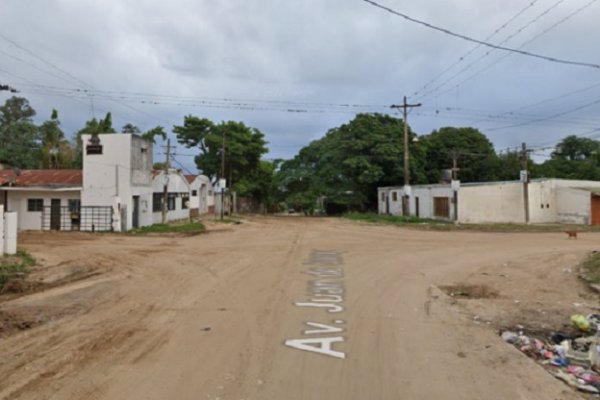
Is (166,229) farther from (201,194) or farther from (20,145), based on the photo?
(20,145)

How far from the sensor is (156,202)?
34.6m

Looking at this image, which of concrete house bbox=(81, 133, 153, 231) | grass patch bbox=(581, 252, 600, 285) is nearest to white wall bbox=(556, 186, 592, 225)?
grass patch bbox=(581, 252, 600, 285)

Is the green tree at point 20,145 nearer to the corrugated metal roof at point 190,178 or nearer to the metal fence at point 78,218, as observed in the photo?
the corrugated metal roof at point 190,178

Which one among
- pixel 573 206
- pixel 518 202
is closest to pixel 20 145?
pixel 518 202

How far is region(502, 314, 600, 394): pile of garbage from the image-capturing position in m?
5.37

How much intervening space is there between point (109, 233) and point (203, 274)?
1673cm

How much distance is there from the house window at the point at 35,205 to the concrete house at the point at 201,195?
17.0 m

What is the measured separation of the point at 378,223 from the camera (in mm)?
35875

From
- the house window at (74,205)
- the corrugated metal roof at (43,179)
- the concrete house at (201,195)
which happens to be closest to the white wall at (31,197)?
the house window at (74,205)

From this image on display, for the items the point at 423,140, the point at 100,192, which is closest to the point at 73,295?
the point at 100,192

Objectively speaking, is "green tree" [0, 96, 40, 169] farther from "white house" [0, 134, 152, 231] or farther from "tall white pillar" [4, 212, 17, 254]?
"tall white pillar" [4, 212, 17, 254]

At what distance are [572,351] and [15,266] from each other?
1384 cm

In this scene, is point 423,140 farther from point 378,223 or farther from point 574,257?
point 574,257

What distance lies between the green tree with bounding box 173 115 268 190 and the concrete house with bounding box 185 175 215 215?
1.85 m
